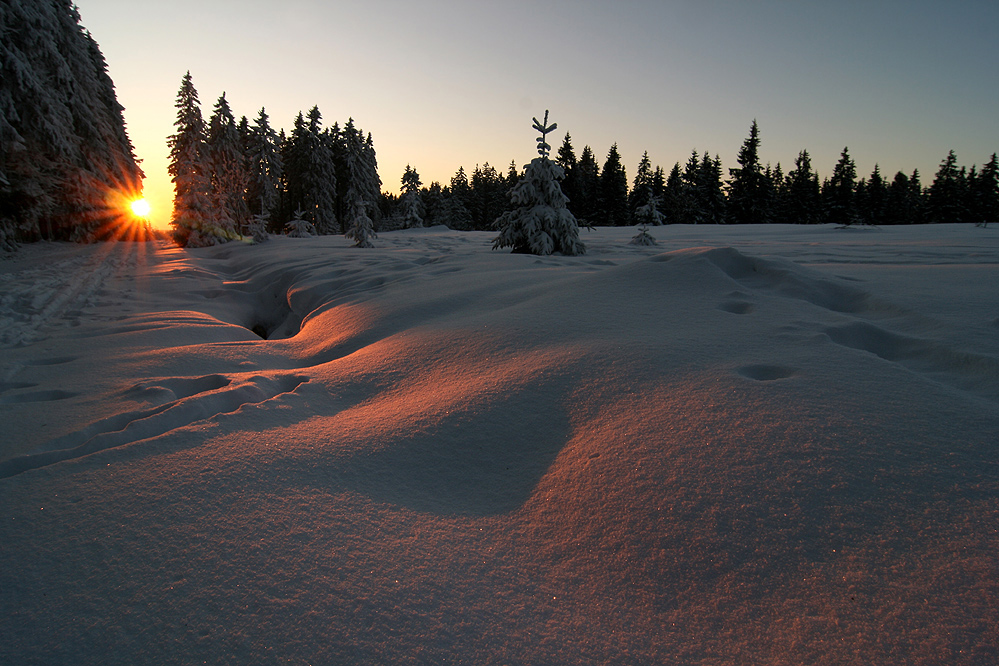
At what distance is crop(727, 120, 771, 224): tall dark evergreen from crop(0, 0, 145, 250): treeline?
136 ft

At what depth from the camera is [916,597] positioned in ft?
3.85

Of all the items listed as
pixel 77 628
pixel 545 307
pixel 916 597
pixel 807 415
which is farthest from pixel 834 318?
pixel 77 628

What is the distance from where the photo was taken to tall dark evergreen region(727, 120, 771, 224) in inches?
1518

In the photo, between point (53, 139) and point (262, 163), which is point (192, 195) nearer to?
point (53, 139)

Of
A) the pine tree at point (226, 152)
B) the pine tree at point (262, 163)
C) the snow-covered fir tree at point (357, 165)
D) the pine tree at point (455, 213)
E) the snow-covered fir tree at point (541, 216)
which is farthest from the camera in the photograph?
the pine tree at point (455, 213)

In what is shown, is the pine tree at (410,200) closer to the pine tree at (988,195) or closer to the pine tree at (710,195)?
the pine tree at (710,195)

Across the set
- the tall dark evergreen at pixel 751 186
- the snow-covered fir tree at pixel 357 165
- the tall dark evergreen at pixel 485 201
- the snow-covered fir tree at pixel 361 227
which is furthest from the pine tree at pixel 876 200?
the snow-covered fir tree at pixel 361 227

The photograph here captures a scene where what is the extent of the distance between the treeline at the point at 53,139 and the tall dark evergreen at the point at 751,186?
4136 cm

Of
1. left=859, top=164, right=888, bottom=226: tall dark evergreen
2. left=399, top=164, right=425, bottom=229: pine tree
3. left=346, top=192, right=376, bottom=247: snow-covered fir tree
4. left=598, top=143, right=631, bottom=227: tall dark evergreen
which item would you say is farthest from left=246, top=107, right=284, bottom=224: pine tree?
left=859, top=164, right=888, bottom=226: tall dark evergreen

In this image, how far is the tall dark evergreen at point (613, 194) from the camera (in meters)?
42.5

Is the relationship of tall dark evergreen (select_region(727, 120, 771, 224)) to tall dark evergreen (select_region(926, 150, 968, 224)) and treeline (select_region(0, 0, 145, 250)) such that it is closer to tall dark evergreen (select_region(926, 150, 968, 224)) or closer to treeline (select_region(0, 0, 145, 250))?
tall dark evergreen (select_region(926, 150, 968, 224))

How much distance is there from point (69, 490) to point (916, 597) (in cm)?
265

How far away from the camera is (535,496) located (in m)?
1.77

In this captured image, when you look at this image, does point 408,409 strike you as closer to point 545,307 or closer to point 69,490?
point 69,490
